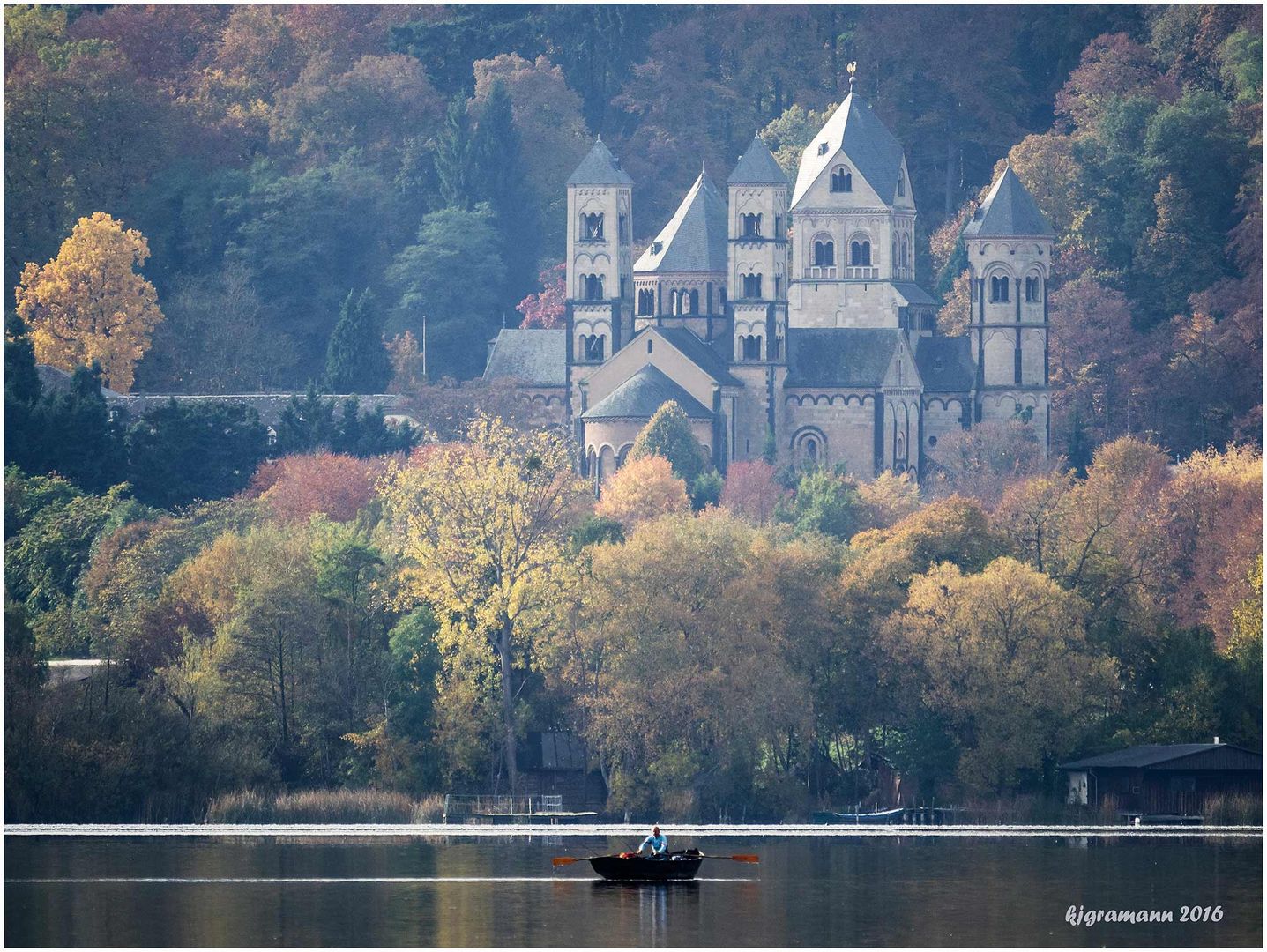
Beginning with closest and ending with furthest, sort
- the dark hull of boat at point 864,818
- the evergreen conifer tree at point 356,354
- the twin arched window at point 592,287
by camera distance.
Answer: the dark hull of boat at point 864,818 → the twin arched window at point 592,287 → the evergreen conifer tree at point 356,354

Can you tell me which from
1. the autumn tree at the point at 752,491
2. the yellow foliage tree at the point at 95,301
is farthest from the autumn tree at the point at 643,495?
the yellow foliage tree at the point at 95,301

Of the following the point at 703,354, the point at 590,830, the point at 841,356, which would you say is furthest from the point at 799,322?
the point at 590,830

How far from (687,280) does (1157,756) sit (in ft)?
222

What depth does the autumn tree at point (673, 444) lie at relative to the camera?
402 ft

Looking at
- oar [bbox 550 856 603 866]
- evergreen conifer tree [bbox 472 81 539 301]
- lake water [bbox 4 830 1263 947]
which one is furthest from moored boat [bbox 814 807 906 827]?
evergreen conifer tree [bbox 472 81 539 301]

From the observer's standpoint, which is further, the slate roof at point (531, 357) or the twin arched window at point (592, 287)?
the slate roof at point (531, 357)

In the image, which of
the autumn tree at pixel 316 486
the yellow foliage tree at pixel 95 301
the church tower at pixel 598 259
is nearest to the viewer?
the autumn tree at pixel 316 486

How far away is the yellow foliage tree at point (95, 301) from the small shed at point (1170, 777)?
67870mm

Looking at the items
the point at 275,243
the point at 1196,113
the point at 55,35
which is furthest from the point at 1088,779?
the point at 55,35

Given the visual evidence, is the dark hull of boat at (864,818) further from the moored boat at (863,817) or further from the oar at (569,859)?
the oar at (569,859)

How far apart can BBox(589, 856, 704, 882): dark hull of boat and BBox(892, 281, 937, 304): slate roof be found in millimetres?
79295

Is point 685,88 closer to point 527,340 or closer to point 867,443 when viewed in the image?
point 527,340

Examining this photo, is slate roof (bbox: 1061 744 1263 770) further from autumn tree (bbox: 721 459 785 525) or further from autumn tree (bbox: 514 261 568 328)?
autumn tree (bbox: 514 261 568 328)

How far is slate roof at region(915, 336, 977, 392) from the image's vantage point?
136 m
